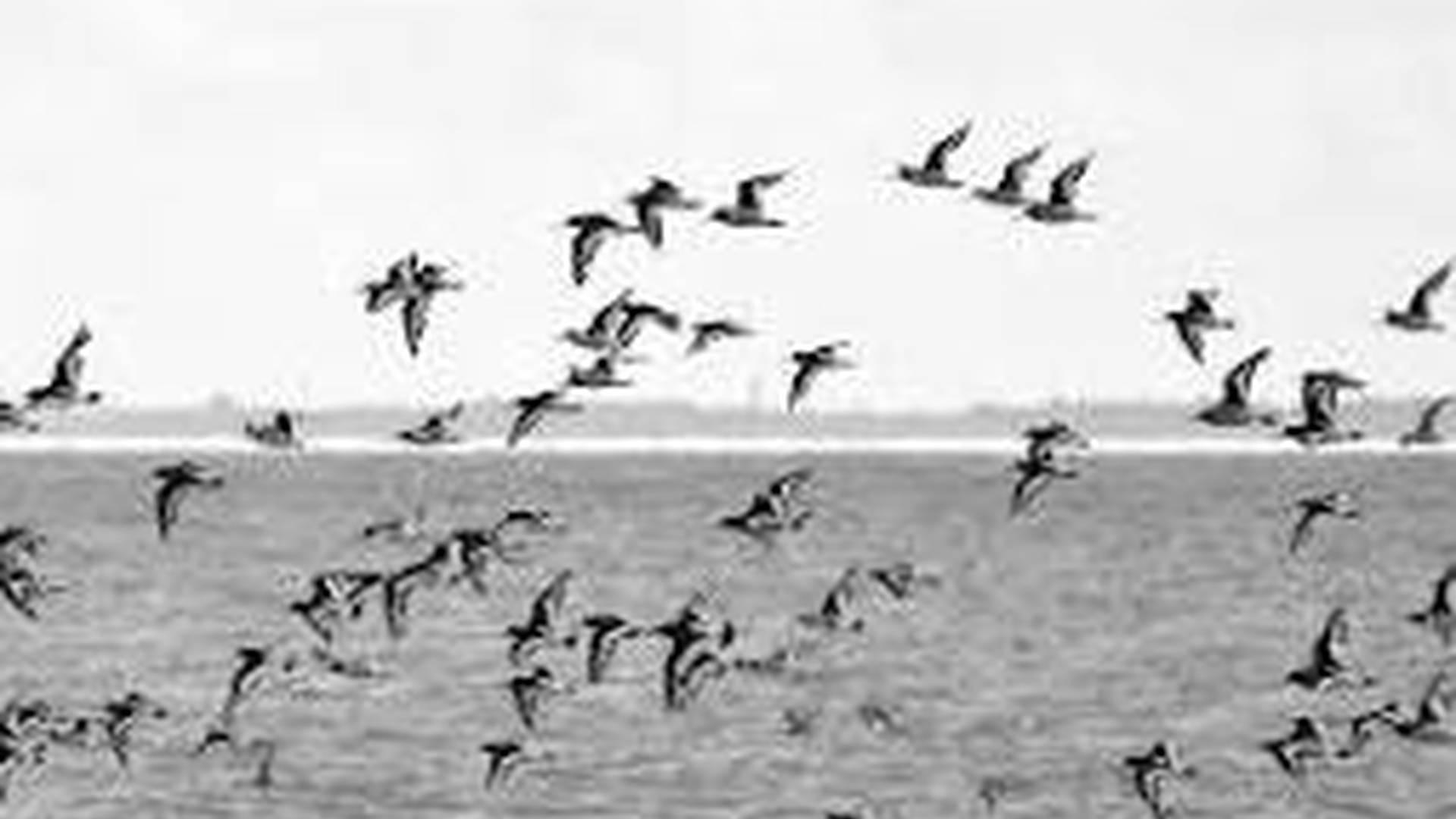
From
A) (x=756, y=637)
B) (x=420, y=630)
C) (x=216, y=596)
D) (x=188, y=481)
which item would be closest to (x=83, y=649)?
(x=420, y=630)

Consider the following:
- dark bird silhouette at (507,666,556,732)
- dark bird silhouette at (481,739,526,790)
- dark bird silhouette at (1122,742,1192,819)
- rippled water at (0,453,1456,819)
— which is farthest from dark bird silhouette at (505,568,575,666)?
rippled water at (0,453,1456,819)

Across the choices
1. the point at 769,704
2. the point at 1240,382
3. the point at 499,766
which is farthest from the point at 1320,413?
the point at 769,704

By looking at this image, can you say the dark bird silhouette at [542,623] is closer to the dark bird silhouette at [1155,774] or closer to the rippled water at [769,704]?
the dark bird silhouette at [1155,774]

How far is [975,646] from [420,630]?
54.7ft

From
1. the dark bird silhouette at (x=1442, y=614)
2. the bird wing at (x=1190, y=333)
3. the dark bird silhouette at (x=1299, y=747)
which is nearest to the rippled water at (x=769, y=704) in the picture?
the dark bird silhouette at (x=1299, y=747)

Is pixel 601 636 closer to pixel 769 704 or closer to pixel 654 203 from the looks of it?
pixel 654 203

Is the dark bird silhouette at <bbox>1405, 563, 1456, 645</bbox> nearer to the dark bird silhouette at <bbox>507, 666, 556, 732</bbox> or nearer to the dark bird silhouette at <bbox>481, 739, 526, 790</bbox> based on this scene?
the dark bird silhouette at <bbox>507, 666, 556, 732</bbox>

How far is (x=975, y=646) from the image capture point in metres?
124

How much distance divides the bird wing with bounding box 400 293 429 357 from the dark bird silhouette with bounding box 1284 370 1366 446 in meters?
10.2

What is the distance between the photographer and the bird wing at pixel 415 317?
166 ft

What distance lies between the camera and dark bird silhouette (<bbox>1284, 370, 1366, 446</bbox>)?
50.8m

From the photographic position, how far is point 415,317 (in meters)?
52.0

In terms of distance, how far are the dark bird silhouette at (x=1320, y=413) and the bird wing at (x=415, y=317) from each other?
1015cm

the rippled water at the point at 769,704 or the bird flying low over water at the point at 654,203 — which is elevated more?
the bird flying low over water at the point at 654,203
